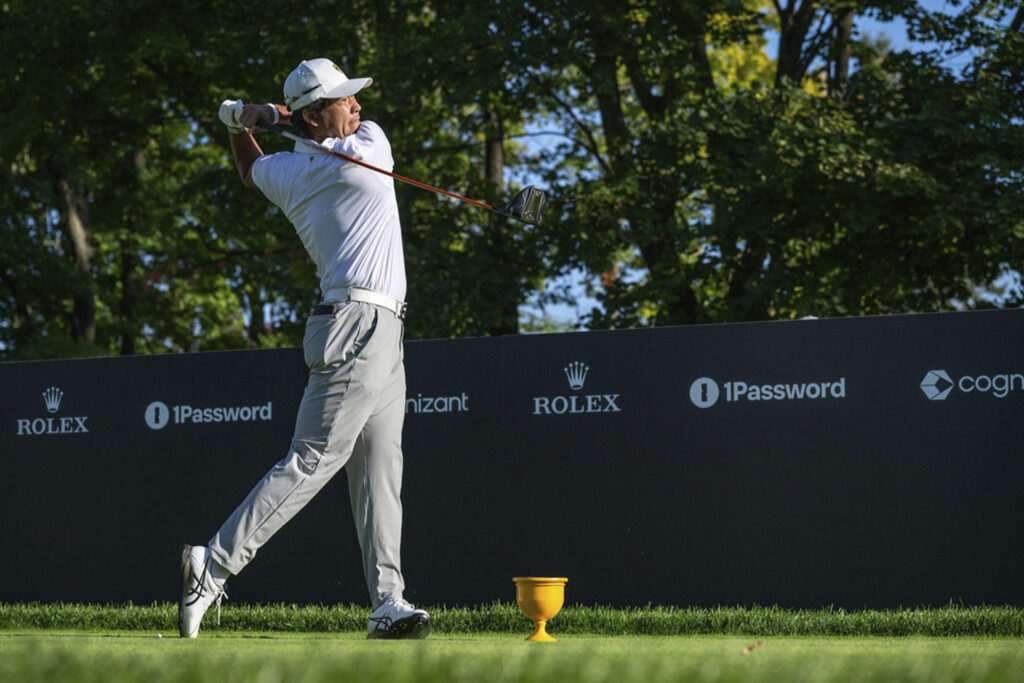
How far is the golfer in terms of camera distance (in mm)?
4336

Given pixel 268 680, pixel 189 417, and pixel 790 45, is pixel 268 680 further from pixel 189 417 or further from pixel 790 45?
pixel 790 45

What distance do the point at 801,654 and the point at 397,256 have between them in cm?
207

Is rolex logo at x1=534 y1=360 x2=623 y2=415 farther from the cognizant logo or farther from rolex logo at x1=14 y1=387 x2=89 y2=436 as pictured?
rolex logo at x1=14 y1=387 x2=89 y2=436

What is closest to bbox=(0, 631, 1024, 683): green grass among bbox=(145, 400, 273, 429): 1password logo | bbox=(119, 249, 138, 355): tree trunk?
bbox=(145, 400, 273, 429): 1password logo

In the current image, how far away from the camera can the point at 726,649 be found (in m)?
3.73

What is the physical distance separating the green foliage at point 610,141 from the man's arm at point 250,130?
9.27m

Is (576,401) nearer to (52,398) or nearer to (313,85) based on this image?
(313,85)

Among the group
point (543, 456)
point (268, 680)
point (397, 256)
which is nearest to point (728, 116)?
point (543, 456)

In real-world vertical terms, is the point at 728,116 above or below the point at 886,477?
above

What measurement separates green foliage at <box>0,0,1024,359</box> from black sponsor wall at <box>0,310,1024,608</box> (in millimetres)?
7194

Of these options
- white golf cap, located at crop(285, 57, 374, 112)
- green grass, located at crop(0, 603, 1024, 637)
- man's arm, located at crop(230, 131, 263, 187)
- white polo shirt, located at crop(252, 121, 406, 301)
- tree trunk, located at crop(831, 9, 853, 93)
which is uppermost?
tree trunk, located at crop(831, 9, 853, 93)

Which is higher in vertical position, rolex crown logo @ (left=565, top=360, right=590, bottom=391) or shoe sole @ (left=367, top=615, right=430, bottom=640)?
rolex crown logo @ (left=565, top=360, right=590, bottom=391)

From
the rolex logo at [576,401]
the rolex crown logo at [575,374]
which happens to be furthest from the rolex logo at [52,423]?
the rolex crown logo at [575,374]

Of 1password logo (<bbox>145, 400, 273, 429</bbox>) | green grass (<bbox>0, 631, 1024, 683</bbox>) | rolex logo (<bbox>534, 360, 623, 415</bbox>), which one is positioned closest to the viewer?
green grass (<bbox>0, 631, 1024, 683</bbox>)
